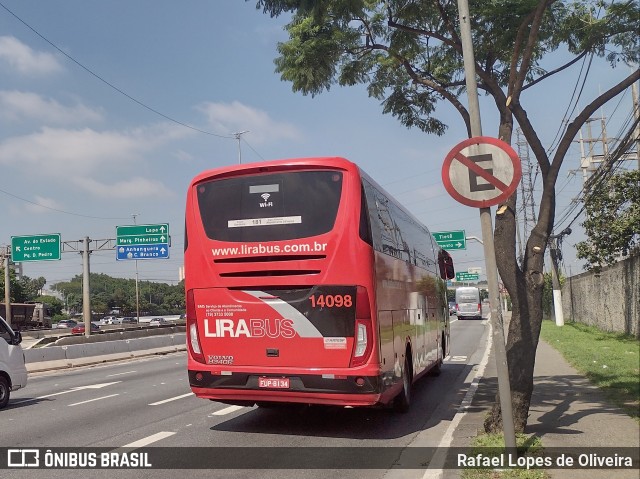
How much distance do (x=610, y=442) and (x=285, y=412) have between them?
5.44m

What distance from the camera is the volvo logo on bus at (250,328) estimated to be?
8297 mm

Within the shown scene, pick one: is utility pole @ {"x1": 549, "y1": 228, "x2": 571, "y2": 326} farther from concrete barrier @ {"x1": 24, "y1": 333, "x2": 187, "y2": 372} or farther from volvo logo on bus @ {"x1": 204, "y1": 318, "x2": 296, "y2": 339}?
volvo logo on bus @ {"x1": 204, "y1": 318, "x2": 296, "y2": 339}

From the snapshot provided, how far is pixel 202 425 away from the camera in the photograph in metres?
9.48

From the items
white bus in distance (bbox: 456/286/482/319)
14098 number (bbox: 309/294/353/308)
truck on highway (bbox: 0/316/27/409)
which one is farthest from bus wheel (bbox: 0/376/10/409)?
white bus in distance (bbox: 456/286/482/319)

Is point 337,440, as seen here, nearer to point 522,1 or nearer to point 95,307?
point 522,1

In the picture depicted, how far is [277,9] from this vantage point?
932 centimetres

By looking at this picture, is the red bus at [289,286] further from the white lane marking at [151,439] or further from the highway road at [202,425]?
the white lane marking at [151,439]

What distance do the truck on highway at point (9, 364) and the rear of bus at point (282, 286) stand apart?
17.6 feet

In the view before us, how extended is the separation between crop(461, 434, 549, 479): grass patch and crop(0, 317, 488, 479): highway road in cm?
71

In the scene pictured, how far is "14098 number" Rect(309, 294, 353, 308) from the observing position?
26.5 feet

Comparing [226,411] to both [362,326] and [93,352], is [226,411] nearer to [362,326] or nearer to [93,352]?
[362,326]

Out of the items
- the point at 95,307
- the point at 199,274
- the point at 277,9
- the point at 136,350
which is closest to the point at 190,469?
the point at 199,274

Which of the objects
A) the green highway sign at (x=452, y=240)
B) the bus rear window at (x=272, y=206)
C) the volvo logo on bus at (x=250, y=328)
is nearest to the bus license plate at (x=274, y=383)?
the volvo logo on bus at (x=250, y=328)

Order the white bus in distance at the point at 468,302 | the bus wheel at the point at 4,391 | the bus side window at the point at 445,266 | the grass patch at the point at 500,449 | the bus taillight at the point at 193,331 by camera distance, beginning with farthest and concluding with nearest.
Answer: the white bus in distance at the point at 468,302, the bus side window at the point at 445,266, the bus wheel at the point at 4,391, the bus taillight at the point at 193,331, the grass patch at the point at 500,449
